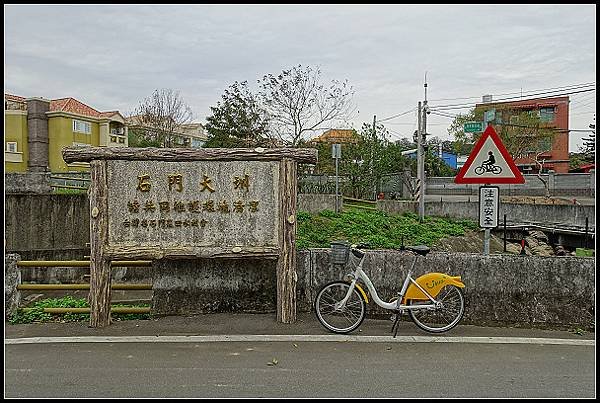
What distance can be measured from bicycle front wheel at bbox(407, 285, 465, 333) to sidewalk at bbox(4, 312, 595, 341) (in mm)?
→ 104

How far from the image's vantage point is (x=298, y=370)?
5.20 metres

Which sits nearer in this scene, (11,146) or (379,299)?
(379,299)

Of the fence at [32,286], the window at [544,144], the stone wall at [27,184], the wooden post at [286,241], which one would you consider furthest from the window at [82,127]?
the wooden post at [286,241]

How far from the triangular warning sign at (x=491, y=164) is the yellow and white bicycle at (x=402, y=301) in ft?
4.59

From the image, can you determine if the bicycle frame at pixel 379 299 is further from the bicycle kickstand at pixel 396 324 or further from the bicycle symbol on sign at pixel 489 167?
the bicycle symbol on sign at pixel 489 167

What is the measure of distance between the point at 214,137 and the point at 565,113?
36615 mm

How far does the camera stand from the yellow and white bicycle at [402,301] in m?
6.52

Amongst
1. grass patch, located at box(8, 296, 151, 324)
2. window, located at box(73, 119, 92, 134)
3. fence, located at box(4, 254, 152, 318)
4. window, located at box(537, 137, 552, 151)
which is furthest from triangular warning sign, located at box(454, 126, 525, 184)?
window, located at box(73, 119, 92, 134)

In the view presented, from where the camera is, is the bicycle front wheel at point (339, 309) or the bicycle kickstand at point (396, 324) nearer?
the bicycle kickstand at point (396, 324)

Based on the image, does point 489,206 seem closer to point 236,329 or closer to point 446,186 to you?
point 236,329

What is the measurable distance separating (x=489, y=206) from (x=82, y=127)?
4356 cm

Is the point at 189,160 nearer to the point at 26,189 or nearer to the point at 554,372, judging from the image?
the point at 554,372

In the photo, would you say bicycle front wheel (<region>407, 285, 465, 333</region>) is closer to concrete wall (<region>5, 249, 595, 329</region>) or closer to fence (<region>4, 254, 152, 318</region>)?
concrete wall (<region>5, 249, 595, 329</region>)

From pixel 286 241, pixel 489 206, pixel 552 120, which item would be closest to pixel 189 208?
pixel 286 241
